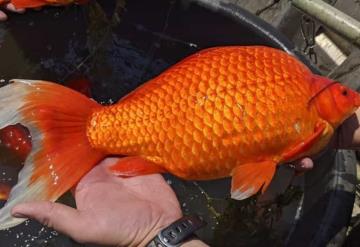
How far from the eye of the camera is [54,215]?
124 centimetres

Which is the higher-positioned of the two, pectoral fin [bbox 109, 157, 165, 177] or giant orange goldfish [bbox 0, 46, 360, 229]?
giant orange goldfish [bbox 0, 46, 360, 229]

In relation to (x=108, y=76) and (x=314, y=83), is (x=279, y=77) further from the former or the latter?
(x=108, y=76)

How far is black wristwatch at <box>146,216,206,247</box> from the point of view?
1319mm

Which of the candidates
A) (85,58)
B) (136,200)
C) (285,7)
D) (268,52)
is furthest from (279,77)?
(285,7)

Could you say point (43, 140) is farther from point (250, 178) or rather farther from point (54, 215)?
point (250, 178)

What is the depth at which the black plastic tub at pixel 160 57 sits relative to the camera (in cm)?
185

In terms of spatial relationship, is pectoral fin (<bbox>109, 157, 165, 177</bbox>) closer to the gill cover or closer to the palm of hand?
the palm of hand

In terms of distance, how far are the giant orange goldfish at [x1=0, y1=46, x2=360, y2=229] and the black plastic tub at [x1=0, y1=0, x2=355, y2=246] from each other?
1.23ft

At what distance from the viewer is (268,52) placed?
54.9 inches

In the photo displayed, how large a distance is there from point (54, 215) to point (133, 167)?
261mm

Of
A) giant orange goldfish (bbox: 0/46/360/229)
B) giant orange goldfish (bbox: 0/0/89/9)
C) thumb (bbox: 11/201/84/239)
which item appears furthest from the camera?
giant orange goldfish (bbox: 0/0/89/9)

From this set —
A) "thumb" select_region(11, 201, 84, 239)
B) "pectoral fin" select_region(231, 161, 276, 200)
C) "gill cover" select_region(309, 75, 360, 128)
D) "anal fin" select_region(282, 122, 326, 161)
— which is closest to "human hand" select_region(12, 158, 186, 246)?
"thumb" select_region(11, 201, 84, 239)

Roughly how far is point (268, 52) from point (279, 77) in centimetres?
8

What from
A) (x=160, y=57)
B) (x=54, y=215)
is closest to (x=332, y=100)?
(x=54, y=215)
